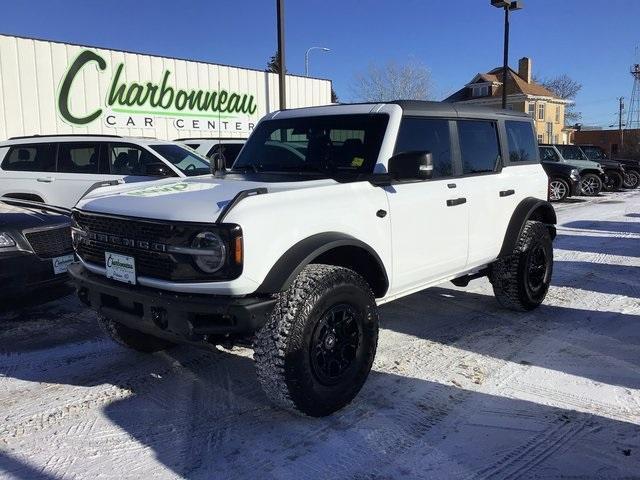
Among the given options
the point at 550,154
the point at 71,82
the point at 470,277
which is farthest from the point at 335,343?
the point at 550,154

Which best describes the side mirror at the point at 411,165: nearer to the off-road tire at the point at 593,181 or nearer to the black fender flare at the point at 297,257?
the black fender flare at the point at 297,257

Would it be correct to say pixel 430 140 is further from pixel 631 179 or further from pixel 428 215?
pixel 631 179

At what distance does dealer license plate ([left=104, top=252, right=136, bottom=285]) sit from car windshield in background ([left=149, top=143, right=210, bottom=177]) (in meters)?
5.47

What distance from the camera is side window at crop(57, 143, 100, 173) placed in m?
9.10

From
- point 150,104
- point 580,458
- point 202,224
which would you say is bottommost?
point 580,458

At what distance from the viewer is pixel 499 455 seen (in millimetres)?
3012

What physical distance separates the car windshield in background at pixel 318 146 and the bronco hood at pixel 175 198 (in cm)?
31

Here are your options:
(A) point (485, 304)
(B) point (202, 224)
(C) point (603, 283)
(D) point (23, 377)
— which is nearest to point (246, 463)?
(B) point (202, 224)

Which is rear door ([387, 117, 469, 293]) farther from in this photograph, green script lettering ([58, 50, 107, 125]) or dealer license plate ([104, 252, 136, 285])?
green script lettering ([58, 50, 107, 125])

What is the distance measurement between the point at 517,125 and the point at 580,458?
11.5 feet

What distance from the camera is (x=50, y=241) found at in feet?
17.1

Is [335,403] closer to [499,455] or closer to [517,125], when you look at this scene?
[499,455]

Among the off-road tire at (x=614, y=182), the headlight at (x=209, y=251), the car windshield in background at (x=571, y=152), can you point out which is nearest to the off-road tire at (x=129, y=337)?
the headlight at (x=209, y=251)

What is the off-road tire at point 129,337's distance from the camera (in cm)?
416
